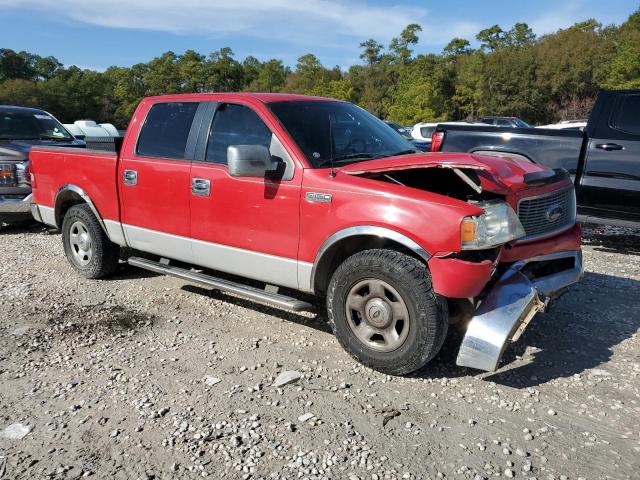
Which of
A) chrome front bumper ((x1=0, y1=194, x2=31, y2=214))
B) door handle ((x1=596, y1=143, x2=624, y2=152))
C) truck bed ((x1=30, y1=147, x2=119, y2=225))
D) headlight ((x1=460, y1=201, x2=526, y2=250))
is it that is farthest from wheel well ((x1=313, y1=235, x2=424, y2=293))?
chrome front bumper ((x1=0, y1=194, x2=31, y2=214))

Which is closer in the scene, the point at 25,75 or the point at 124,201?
the point at 124,201

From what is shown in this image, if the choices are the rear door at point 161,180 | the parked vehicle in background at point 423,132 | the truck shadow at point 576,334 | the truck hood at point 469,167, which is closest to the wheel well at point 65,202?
the rear door at point 161,180

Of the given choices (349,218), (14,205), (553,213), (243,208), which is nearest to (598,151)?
(553,213)

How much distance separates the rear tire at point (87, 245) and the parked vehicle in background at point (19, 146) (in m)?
2.27

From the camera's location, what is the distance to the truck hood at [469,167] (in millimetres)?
3410

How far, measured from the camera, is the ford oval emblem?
4004mm

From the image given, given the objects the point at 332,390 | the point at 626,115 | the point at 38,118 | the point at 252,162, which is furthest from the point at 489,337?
the point at 38,118

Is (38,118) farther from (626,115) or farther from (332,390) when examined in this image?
(626,115)

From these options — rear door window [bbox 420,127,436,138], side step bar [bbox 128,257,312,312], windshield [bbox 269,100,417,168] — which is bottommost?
side step bar [bbox 128,257,312,312]

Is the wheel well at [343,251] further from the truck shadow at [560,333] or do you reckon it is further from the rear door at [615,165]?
the rear door at [615,165]

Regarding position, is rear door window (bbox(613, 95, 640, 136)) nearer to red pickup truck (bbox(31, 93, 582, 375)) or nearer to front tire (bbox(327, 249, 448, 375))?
red pickup truck (bbox(31, 93, 582, 375))

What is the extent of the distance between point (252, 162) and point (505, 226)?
1808mm

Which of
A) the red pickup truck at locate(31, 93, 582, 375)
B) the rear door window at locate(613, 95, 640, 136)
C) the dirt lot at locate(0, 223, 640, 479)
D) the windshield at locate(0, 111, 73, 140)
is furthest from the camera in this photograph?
the windshield at locate(0, 111, 73, 140)

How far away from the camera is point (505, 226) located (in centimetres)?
339
